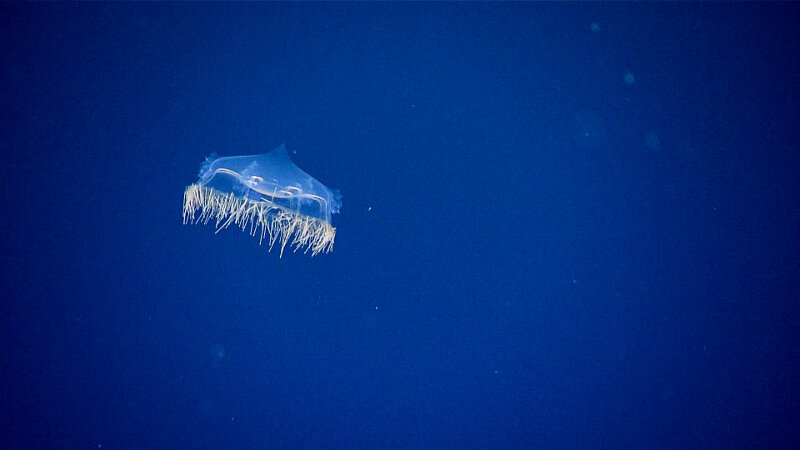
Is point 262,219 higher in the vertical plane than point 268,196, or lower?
lower

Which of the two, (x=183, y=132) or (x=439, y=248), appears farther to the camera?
(x=439, y=248)

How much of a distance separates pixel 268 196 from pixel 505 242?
76.3 inches

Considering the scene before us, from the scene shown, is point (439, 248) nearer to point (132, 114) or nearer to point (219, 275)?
point (219, 275)

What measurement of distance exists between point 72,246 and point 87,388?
3.64ft

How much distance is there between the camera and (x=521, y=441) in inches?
157

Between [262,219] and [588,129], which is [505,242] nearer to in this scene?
[588,129]

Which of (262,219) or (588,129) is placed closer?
(262,219)

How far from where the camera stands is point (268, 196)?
3.38 meters

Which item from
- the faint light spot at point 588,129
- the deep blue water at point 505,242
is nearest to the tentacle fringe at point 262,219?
the deep blue water at point 505,242

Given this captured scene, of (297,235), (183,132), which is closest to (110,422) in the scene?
(297,235)

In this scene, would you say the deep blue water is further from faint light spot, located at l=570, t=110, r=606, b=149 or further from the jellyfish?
the jellyfish

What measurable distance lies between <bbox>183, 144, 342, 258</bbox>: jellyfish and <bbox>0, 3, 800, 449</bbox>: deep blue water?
217mm

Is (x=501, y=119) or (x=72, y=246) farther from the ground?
(x=501, y=119)

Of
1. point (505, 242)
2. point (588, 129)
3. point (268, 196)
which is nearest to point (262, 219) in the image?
point (268, 196)
